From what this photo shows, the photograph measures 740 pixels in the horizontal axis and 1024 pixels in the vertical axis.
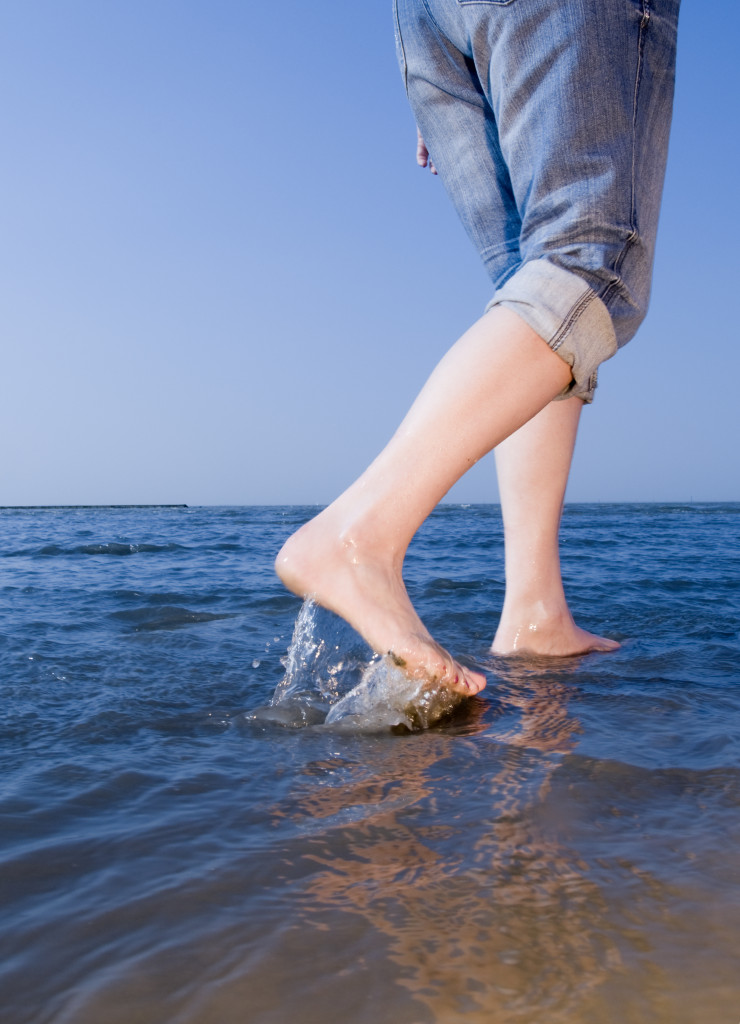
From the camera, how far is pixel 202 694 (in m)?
1.38

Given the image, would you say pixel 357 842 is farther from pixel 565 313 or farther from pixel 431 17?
pixel 431 17

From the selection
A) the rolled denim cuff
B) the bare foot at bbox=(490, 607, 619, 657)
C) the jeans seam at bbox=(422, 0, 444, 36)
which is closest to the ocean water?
the bare foot at bbox=(490, 607, 619, 657)

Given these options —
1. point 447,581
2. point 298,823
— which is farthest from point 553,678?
point 447,581

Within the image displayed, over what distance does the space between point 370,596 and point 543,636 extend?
687 mm

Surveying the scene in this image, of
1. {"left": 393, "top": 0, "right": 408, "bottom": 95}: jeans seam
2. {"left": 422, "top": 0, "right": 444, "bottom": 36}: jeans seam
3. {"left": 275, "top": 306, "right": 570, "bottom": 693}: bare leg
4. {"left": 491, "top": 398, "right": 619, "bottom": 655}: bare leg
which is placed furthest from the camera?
{"left": 491, "top": 398, "right": 619, "bottom": 655}: bare leg

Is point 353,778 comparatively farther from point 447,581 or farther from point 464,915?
point 447,581

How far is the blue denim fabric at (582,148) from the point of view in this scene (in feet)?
4.10

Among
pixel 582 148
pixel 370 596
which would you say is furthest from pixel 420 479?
pixel 582 148

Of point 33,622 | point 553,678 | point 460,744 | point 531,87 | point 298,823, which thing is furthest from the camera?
point 33,622

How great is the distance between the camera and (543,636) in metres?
1.81

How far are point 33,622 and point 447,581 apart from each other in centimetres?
166

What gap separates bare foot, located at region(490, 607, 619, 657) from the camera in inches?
71.0

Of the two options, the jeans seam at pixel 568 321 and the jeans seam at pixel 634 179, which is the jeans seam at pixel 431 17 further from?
the jeans seam at pixel 568 321

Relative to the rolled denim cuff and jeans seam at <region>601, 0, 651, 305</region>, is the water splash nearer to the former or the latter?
the rolled denim cuff
